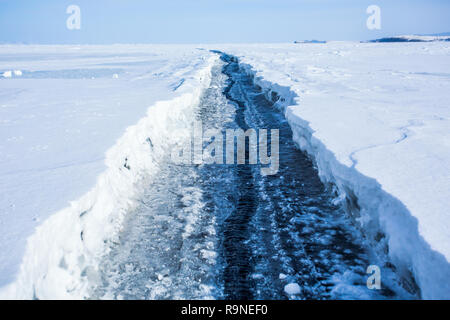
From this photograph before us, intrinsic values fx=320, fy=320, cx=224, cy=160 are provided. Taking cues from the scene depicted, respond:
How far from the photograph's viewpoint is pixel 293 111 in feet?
16.1

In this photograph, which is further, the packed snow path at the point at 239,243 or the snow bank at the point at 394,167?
the packed snow path at the point at 239,243

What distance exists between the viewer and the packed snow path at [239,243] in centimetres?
212

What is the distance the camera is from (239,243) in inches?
101

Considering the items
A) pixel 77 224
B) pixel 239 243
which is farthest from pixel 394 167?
pixel 77 224

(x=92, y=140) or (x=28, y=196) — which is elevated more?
(x=92, y=140)

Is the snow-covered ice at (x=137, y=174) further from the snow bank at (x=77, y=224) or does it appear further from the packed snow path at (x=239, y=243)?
the packed snow path at (x=239, y=243)

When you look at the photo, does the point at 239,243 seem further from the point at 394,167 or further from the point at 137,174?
the point at 137,174

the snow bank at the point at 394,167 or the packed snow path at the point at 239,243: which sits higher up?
the snow bank at the point at 394,167

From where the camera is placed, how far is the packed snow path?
6.94ft

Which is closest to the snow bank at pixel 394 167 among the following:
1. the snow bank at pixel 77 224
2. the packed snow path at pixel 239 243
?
the packed snow path at pixel 239 243
